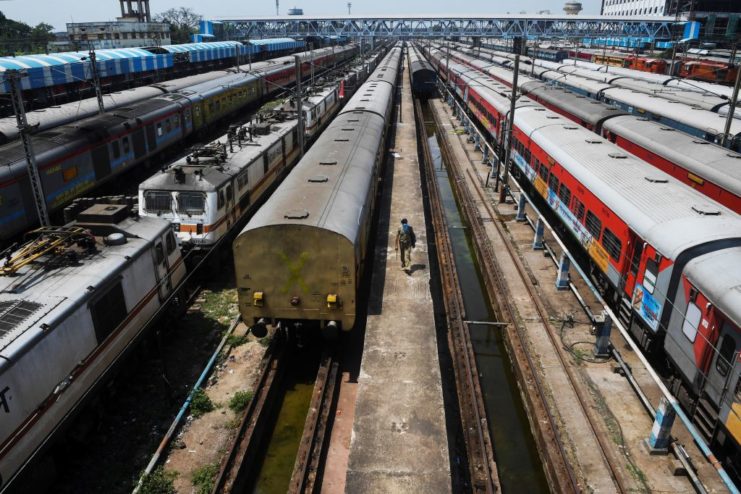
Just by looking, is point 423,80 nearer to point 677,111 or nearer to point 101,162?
point 677,111

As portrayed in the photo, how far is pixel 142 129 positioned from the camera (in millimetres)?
25797

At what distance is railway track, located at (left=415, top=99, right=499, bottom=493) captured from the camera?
9.48 m

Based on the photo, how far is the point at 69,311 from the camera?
888 cm

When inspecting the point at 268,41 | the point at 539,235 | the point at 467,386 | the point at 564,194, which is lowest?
the point at 467,386

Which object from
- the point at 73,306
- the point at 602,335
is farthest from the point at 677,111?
the point at 73,306

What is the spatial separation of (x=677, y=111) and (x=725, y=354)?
19438 mm

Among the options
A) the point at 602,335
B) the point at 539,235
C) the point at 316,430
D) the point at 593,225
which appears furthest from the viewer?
the point at 539,235

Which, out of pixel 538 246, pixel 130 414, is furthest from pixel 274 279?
pixel 538 246

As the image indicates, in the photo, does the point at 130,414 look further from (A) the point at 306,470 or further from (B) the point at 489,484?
(B) the point at 489,484

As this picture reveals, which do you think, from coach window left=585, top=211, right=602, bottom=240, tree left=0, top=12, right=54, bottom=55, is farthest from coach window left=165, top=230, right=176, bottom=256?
tree left=0, top=12, right=54, bottom=55

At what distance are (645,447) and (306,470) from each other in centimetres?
633

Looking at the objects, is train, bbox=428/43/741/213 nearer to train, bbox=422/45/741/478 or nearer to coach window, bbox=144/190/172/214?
train, bbox=422/45/741/478

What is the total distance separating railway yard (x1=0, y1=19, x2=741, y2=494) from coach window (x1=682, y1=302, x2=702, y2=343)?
0.05 meters

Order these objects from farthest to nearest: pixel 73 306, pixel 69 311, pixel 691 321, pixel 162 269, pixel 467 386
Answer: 1. pixel 162 269
2. pixel 467 386
3. pixel 691 321
4. pixel 73 306
5. pixel 69 311
